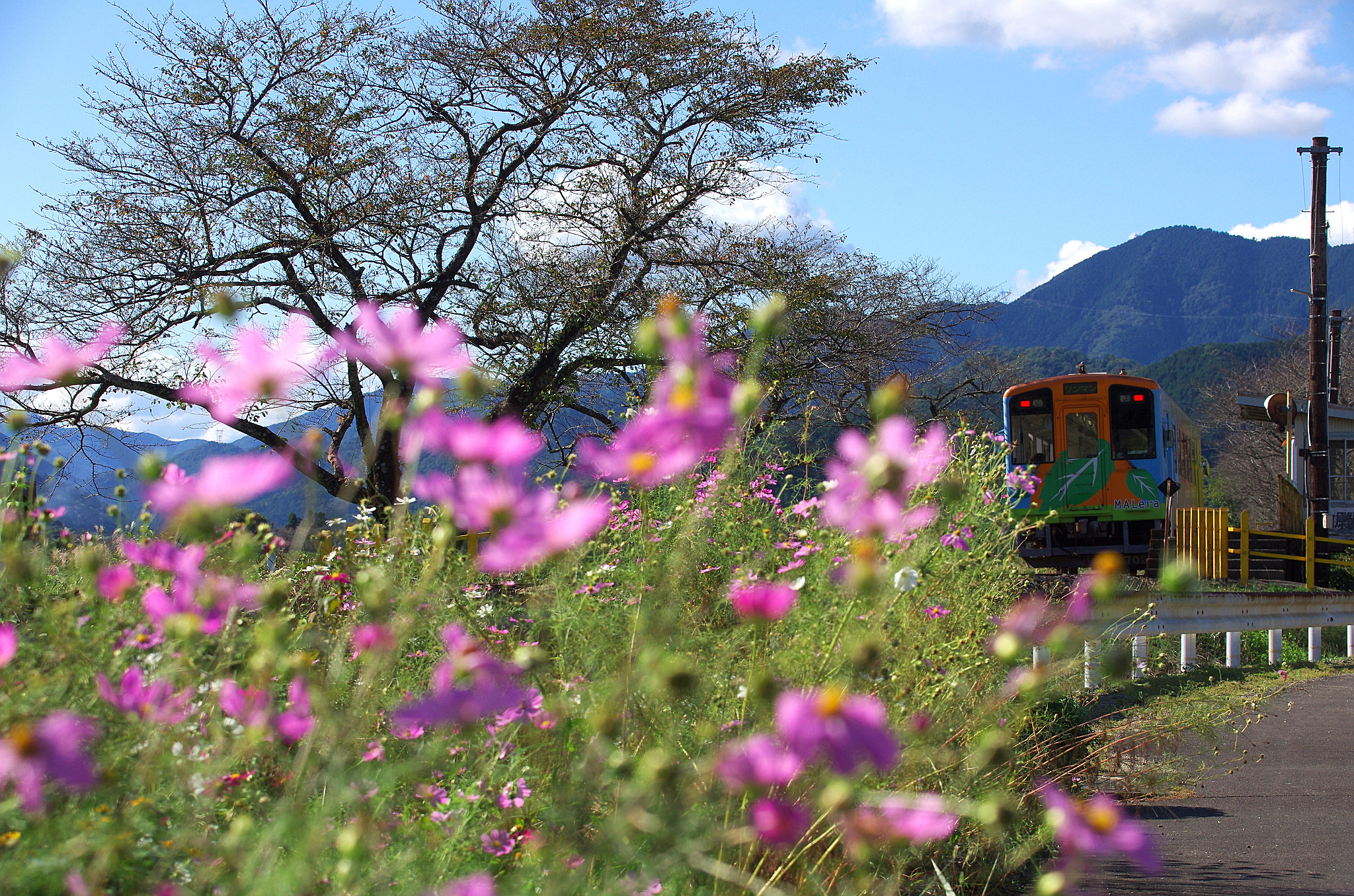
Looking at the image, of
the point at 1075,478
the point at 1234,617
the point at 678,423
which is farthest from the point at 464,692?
the point at 1075,478

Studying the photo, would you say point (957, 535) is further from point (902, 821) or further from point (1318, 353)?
point (1318, 353)

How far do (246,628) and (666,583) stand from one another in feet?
2.93

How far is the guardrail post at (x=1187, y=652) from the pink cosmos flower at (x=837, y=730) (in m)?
7.25

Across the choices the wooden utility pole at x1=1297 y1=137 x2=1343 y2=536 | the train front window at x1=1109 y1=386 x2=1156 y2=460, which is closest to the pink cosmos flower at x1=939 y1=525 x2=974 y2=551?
the train front window at x1=1109 y1=386 x2=1156 y2=460

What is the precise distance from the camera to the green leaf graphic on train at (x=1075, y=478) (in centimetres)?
1323

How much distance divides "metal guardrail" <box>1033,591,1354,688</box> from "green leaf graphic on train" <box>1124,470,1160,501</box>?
405 centimetres

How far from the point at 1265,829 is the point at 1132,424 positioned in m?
11.0

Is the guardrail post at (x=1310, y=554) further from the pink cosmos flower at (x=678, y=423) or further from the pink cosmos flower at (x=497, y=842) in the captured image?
the pink cosmos flower at (x=678, y=423)

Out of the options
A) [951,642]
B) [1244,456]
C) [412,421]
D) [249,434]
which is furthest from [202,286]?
[1244,456]

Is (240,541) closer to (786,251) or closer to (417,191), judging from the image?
(417,191)

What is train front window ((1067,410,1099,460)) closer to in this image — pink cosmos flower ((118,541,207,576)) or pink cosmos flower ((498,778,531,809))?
pink cosmos flower ((498,778,531,809))

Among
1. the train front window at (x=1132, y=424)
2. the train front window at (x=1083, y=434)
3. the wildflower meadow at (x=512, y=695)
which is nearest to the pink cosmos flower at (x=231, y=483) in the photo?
the wildflower meadow at (x=512, y=695)

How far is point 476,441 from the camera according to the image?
1.02 metres

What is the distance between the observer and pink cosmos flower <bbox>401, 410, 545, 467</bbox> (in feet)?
3.31
